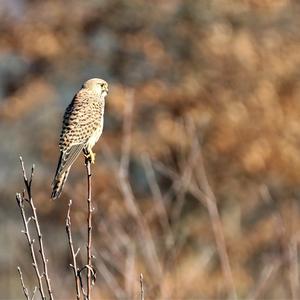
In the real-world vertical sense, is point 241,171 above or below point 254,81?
below

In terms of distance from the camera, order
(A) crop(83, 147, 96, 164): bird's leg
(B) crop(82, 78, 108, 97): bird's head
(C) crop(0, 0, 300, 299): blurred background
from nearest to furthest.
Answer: (A) crop(83, 147, 96, 164): bird's leg < (B) crop(82, 78, 108, 97): bird's head < (C) crop(0, 0, 300, 299): blurred background

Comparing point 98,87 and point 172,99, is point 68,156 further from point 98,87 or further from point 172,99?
point 172,99

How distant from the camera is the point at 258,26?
15320 millimetres

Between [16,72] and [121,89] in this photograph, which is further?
[16,72]

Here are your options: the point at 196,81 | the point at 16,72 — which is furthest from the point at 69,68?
the point at 196,81

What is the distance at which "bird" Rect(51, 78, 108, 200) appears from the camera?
3979 millimetres

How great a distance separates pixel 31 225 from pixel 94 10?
3458mm

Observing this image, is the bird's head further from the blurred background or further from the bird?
the blurred background

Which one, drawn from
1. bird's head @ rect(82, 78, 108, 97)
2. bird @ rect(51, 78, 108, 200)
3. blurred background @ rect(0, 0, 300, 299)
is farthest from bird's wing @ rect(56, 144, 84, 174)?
blurred background @ rect(0, 0, 300, 299)

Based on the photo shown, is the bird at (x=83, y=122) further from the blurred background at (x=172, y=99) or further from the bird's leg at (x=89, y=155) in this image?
the blurred background at (x=172, y=99)

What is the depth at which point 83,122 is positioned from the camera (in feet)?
13.3

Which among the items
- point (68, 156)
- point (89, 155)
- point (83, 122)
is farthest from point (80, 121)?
point (89, 155)

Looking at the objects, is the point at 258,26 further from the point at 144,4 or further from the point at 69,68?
the point at 69,68

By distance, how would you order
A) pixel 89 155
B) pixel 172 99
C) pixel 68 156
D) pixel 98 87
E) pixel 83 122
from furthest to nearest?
pixel 172 99, pixel 98 87, pixel 83 122, pixel 68 156, pixel 89 155
